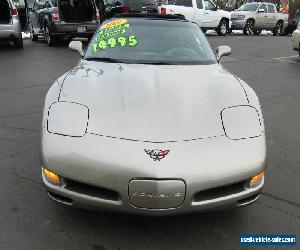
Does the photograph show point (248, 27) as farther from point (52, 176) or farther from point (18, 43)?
point (52, 176)

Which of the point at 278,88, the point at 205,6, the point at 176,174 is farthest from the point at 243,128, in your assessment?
the point at 205,6

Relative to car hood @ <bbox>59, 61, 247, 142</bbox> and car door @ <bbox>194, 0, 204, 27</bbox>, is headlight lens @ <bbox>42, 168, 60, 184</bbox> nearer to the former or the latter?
car hood @ <bbox>59, 61, 247, 142</bbox>

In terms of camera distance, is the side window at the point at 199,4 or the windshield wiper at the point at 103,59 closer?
the windshield wiper at the point at 103,59

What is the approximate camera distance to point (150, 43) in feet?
14.7

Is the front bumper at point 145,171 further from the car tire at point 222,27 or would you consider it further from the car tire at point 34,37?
the car tire at point 222,27

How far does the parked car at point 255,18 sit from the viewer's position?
22.1 metres

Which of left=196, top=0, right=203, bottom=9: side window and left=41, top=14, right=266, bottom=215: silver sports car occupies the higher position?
left=41, top=14, right=266, bottom=215: silver sports car

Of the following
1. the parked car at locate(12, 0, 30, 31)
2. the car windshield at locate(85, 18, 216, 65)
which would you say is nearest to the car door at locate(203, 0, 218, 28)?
the parked car at locate(12, 0, 30, 31)

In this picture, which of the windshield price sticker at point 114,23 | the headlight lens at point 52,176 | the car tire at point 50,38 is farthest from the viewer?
the car tire at point 50,38

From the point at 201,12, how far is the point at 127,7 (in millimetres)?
5228

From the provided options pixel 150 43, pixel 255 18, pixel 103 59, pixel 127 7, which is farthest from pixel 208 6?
pixel 103 59

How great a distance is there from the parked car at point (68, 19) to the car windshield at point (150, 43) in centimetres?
863

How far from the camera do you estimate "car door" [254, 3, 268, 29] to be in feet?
73.5

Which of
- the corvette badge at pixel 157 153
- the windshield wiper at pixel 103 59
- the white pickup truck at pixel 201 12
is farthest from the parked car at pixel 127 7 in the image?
the corvette badge at pixel 157 153
